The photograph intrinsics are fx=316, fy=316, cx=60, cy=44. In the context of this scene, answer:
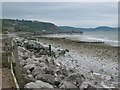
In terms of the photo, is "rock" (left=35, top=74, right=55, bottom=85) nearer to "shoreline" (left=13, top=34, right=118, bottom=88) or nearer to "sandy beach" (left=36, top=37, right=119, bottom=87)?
"shoreline" (left=13, top=34, right=118, bottom=88)

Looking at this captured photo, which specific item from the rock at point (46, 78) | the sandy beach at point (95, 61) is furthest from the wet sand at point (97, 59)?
the rock at point (46, 78)

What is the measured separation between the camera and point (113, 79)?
1382cm

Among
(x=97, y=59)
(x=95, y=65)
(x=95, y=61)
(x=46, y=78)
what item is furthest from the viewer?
(x=97, y=59)

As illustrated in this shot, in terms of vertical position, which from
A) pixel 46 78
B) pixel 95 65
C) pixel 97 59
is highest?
pixel 46 78

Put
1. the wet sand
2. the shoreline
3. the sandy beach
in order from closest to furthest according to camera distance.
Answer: the shoreline → the sandy beach → the wet sand

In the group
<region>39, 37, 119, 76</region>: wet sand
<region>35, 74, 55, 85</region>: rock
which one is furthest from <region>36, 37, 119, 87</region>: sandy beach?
<region>35, 74, 55, 85</region>: rock

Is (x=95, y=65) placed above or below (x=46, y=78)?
below

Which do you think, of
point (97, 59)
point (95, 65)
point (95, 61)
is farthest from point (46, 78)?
point (97, 59)

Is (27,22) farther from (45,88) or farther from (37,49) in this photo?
(45,88)

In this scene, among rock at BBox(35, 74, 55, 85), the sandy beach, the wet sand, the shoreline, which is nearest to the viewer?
rock at BBox(35, 74, 55, 85)

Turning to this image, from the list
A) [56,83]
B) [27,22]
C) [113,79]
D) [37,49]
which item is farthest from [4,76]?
[27,22]

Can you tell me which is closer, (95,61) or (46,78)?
(46,78)

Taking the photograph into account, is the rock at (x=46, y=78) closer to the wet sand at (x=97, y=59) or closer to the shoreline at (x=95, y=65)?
the shoreline at (x=95, y=65)

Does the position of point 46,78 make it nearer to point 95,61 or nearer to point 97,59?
point 95,61
